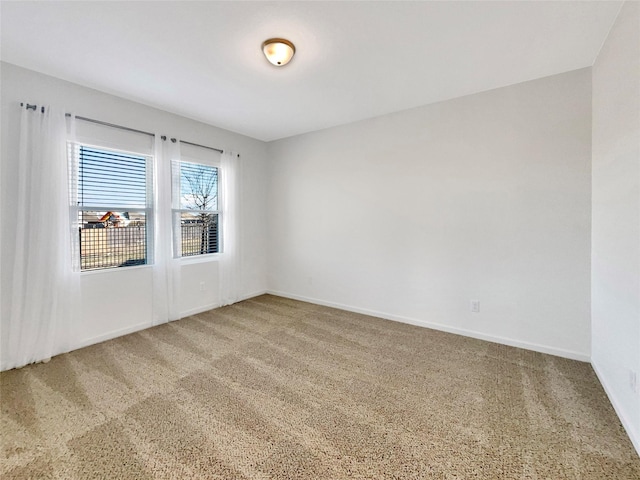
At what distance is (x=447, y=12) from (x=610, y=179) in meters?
1.69

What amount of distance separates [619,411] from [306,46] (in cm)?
337

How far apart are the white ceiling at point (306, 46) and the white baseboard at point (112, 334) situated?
261cm

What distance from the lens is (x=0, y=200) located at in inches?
94.1

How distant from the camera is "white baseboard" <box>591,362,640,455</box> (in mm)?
1587

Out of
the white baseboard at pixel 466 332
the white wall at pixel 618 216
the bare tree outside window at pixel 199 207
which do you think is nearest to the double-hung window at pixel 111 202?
the bare tree outside window at pixel 199 207

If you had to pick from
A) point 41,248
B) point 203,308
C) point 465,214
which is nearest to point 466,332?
point 465,214

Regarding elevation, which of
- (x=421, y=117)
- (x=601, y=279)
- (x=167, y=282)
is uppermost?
(x=421, y=117)

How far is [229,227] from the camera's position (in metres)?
4.22

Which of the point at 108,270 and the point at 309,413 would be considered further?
the point at 108,270

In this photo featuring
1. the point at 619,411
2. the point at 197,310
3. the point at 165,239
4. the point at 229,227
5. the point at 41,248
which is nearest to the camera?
the point at 619,411

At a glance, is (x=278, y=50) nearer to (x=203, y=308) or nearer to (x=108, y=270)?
(x=108, y=270)

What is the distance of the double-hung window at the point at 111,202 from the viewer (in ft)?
9.41

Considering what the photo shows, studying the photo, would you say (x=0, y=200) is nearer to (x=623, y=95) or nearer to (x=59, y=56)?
(x=59, y=56)

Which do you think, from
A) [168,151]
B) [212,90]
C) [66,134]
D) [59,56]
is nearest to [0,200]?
[66,134]
